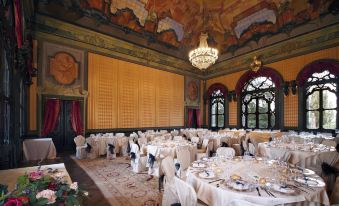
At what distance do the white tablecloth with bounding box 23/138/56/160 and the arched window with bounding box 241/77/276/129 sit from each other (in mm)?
11443

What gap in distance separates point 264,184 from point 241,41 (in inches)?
463

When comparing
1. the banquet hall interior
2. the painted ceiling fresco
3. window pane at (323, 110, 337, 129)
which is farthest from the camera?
window pane at (323, 110, 337, 129)

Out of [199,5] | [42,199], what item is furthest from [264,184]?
[199,5]

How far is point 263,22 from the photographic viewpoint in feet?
34.8

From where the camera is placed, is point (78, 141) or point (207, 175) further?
point (78, 141)

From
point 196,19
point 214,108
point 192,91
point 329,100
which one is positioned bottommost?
point 214,108

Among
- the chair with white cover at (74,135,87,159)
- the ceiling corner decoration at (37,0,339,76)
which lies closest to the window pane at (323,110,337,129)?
the ceiling corner decoration at (37,0,339,76)

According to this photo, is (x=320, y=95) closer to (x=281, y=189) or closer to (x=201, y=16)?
(x=201, y=16)

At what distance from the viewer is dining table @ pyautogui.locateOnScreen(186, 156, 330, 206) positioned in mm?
2066

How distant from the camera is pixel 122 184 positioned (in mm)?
4773

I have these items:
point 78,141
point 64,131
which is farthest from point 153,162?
point 64,131

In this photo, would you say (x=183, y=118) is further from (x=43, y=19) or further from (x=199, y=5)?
(x=43, y=19)

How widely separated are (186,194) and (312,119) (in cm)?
1069

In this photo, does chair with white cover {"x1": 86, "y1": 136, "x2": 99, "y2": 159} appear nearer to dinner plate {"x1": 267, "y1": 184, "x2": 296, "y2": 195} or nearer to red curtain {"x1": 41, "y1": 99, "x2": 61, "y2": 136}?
red curtain {"x1": 41, "y1": 99, "x2": 61, "y2": 136}
